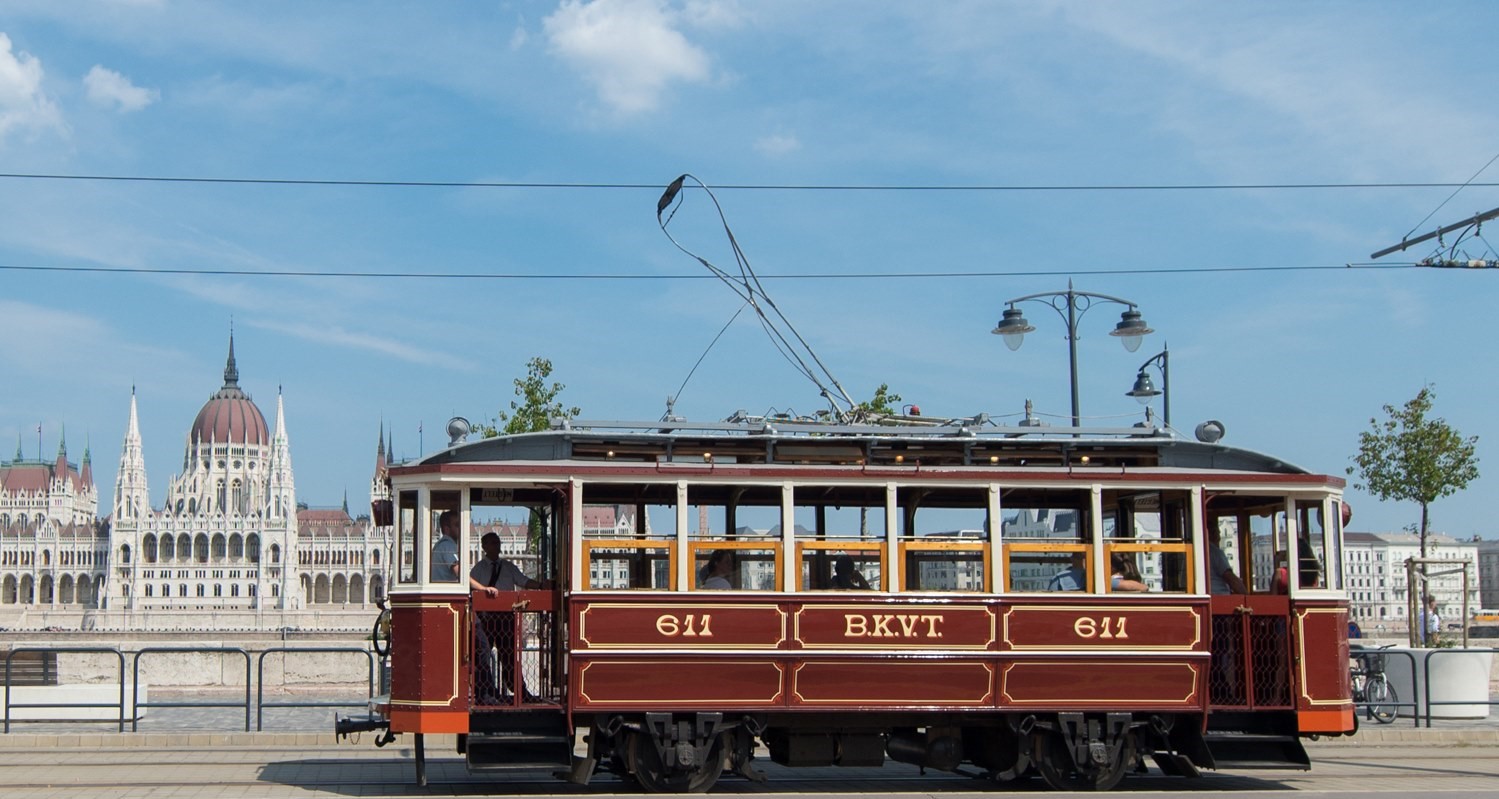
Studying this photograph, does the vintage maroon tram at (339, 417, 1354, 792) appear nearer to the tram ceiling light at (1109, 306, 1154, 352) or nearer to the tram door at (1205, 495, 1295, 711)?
the tram door at (1205, 495, 1295, 711)

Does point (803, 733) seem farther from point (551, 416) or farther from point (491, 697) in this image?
point (551, 416)

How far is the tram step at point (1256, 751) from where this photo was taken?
14.0 m

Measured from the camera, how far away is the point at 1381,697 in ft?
71.5

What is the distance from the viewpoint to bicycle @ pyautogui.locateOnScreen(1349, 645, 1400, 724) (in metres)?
21.4

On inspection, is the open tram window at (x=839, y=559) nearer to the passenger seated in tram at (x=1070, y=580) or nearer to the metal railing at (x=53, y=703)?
the passenger seated in tram at (x=1070, y=580)

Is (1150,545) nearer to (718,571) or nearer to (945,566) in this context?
(945,566)

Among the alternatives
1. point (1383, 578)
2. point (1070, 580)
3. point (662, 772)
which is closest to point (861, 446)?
point (1070, 580)

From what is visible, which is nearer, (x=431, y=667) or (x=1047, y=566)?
(x=431, y=667)

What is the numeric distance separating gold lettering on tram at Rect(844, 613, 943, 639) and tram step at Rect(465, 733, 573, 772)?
2528 millimetres

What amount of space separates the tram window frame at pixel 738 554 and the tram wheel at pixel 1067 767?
9.23 feet

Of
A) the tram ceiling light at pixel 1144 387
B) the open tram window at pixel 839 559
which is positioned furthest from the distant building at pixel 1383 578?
the open tram window at pixel 839 559

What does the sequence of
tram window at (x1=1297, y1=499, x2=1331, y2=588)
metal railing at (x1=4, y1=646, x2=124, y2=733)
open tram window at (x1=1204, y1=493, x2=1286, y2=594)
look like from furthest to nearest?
metal railing at (x1=4, y1=646, x2=124, y2=733) → open tram window at (x1=1204, y1=493, x2=1286, y2=594) → tram window at (x1=1297, y1=499, x2=1331, y2=588)

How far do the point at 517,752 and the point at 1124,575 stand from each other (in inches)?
214

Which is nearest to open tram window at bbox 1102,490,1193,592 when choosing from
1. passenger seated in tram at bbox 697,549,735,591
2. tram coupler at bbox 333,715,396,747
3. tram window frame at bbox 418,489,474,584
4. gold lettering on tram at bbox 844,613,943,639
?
gold lettering on tram at bbox 844,613,943,639
